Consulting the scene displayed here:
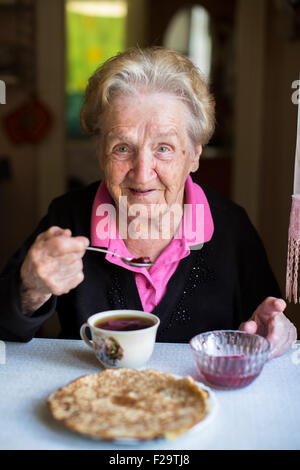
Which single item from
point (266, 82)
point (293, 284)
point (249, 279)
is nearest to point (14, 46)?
point (266, 82)

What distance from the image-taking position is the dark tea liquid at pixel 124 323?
1069 millimetres

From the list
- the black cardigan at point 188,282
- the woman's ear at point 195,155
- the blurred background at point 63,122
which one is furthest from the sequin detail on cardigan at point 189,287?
the blurred background at point 63,122

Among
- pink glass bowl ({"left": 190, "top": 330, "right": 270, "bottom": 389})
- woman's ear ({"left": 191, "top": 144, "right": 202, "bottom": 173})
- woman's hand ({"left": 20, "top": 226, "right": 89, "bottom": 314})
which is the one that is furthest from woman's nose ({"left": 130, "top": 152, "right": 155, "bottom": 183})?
pink glass bowl ({"left": 190, "top": 330, "right": 270, "bottom": 389})

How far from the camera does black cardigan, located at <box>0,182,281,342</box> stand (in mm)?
1320

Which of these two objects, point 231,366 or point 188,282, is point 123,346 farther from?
point 188,282

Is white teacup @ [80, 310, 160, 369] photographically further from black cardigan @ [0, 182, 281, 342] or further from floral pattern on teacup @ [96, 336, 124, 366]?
black cardigan @ [0, 182, 281, 342]

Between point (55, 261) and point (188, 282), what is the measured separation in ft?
1.42

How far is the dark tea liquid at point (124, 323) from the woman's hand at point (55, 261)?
0.33 ft

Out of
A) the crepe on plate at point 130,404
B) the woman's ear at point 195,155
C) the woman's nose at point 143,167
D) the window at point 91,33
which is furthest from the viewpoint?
the window at point 91,33

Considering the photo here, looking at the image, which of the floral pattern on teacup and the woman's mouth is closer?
the floral pattern on teacup

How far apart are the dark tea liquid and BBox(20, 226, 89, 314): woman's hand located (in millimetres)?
100

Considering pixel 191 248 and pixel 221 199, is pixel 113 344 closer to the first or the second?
pixel 191 248

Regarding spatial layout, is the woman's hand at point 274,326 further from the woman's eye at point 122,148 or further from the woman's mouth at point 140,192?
the woman's eye at point 122,148

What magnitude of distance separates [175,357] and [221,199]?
0.58 metres
